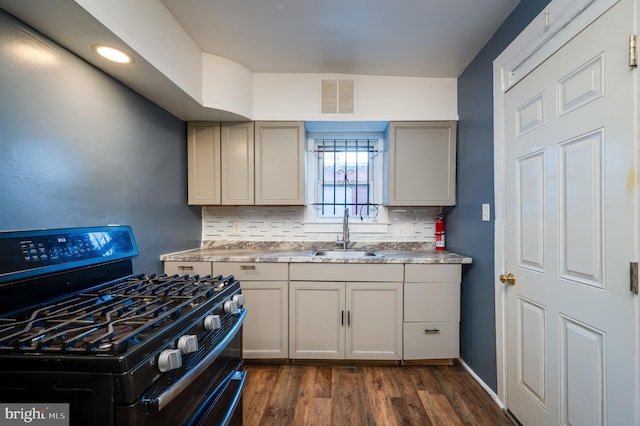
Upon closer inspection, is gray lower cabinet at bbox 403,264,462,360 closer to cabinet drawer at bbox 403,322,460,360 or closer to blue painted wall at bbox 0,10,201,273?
cabinet drawer at bbox 403,322,460,360

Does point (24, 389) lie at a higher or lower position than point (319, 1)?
lower

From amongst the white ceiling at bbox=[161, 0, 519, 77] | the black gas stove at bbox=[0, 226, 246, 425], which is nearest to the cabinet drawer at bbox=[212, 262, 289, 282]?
the black gas stove at bbox=[0, 226, 246, 425]

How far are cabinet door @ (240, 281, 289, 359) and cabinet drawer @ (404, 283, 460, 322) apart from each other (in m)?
0.95

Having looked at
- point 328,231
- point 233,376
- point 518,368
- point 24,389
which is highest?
point 328,231

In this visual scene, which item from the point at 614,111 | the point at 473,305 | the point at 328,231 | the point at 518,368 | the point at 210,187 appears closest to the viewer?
the point at 614,111

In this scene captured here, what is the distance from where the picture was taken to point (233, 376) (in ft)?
3.79

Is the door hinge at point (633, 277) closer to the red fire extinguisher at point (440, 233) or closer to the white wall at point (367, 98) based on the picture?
the red fire extinguisher at point (440, 233)

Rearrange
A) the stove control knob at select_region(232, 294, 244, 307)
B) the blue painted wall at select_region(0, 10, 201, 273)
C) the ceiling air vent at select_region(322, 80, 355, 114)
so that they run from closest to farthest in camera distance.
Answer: the blue painted wall at select_region(0, 10, 201, 273), the stove control knob at select_region(232, 294, 244, 307), the ceiling air vent at select_region(322, 80, 355, 114)

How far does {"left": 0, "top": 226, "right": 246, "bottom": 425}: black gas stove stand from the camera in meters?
0.59

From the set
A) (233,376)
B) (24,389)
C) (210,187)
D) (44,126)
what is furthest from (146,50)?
(233,376)

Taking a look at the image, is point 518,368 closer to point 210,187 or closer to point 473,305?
point 473,305

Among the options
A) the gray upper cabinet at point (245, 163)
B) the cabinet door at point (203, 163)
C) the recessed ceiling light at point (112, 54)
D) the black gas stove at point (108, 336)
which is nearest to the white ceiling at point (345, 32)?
the recessed ceiling light at point (112, 54)

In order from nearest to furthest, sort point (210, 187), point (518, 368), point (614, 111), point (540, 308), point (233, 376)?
point (614, 111) → point (233, 376) → point (540, 308) → point (518, 368) → point (210, 187)

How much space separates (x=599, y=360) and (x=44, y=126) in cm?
254
